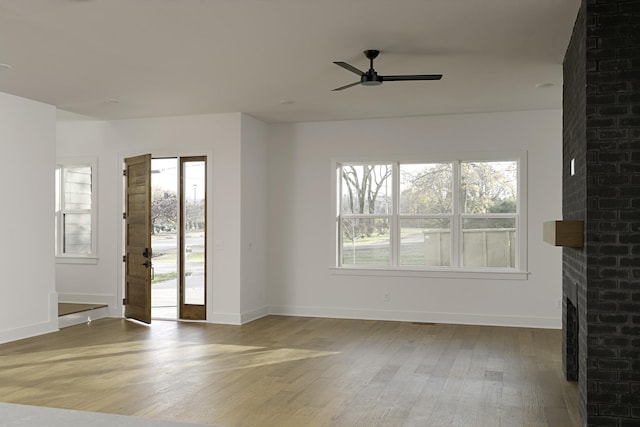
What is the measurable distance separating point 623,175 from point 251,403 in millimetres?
2944

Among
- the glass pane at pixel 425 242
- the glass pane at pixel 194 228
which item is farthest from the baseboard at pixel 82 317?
the glass pane at pixel 425 242

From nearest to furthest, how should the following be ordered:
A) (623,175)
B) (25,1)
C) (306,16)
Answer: (623,175)
(25,1)
(306,16)

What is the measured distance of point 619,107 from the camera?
12.3 feet

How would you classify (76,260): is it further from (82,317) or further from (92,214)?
(82,317)

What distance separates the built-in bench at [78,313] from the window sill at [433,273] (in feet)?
10.6

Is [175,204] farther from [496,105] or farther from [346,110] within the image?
[496,105]

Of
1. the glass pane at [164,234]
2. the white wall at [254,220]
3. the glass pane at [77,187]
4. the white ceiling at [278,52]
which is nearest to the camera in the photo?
the white ceiling at [278,52]

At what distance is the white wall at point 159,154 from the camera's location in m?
8.05

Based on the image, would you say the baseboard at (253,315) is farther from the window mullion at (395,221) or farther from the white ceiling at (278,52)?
the white ceiling at (278,52)

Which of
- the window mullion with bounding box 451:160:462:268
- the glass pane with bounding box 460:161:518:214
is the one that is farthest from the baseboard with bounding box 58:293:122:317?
the glass pane with bounding box 460:161:518:214

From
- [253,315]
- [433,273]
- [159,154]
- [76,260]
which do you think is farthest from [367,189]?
[76,260]

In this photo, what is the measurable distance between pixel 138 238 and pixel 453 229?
4174 mm

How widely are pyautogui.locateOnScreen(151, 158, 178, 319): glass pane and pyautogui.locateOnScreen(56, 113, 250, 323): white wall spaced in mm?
436

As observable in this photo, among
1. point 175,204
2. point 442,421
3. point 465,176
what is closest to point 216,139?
point 175,204
